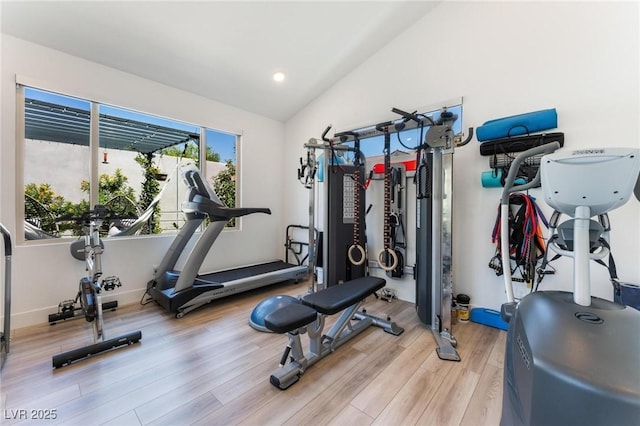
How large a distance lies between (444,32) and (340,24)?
1.25 metres

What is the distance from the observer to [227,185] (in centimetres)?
432

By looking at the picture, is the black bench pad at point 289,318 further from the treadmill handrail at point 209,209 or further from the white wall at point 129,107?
the white wall at point 129,107

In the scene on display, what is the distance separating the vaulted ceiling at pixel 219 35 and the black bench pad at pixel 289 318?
2.95 meters

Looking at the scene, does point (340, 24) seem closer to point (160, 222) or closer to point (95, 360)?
point (160, 222)

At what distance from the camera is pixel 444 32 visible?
305 centimetres

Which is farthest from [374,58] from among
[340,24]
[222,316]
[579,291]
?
[222,316]

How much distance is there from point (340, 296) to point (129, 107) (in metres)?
3.39

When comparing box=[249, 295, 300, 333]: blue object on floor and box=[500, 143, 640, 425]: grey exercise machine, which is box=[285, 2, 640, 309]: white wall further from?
box=[249, 295, 300, 333]: blue object on floor

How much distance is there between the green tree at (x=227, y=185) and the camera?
4.23 m

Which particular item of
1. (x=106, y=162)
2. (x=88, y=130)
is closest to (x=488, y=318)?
(x=106, y=162)

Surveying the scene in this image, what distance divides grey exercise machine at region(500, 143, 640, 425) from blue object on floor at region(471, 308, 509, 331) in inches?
69.6

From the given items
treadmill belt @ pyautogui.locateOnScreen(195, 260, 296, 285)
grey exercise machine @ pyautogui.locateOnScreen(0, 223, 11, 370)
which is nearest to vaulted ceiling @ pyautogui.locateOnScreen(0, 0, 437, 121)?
grey exercise machine @ pyautogui.locateOnScreen(0, 223, 11, 370)

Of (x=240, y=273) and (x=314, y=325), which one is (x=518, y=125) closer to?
(x=314, y=325)

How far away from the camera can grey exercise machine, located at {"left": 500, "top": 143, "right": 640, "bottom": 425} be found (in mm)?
761
